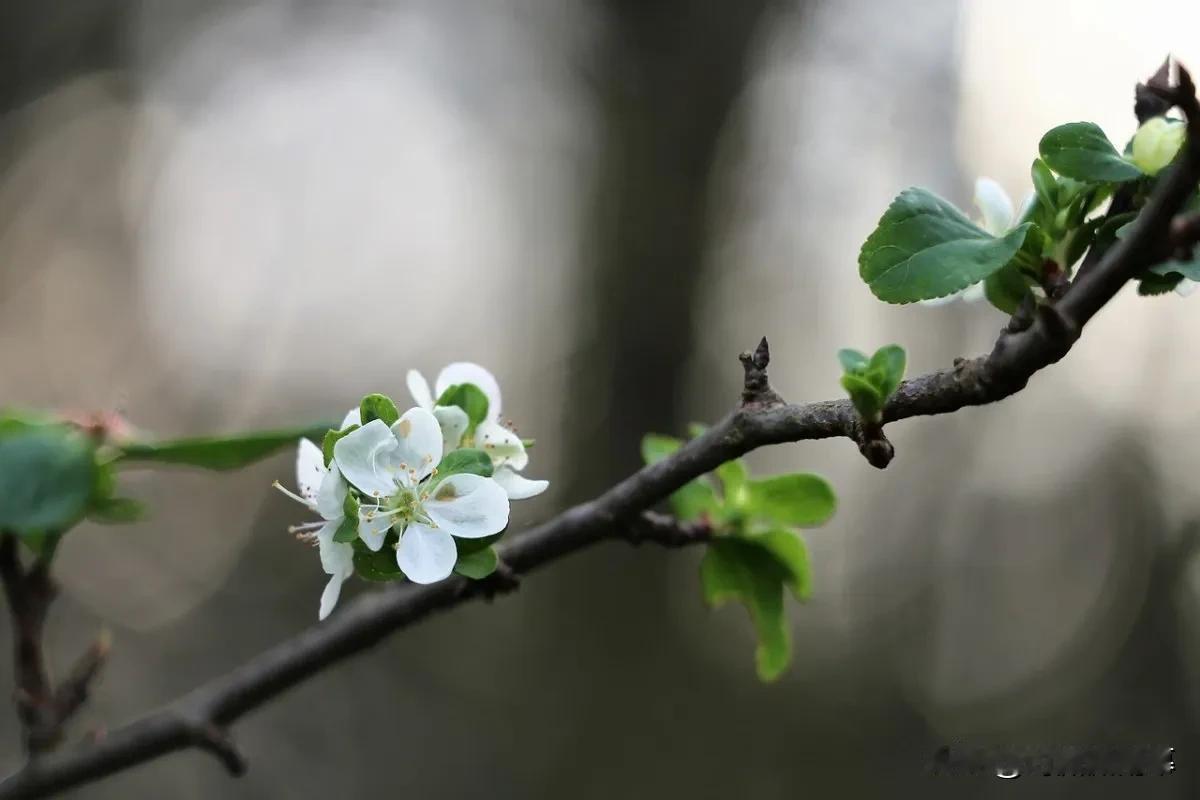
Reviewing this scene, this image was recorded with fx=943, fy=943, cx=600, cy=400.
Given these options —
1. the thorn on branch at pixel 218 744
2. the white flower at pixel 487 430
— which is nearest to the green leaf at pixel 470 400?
the white flower at pixel 487 430

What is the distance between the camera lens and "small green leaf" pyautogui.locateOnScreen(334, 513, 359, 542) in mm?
491

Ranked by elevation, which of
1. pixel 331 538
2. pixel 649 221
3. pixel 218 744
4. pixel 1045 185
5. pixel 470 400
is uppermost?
pixel 649 221

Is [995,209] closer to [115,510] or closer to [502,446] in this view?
[502,446]

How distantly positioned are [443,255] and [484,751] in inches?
53.0

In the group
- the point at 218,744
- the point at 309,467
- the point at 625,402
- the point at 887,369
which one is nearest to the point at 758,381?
the point at 887,369

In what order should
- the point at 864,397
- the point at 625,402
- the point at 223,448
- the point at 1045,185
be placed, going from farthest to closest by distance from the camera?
1. the point at 625,402
2. the point at 223,448
3. the point at 1045,185
4. the point at 864,397

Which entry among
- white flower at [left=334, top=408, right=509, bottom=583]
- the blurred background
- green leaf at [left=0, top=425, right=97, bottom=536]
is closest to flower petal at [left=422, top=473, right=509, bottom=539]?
white flower at [left=334, top=408, right=509, bottom=583]

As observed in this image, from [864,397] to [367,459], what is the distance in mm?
249

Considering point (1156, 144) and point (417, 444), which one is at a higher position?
point (1156, 144)

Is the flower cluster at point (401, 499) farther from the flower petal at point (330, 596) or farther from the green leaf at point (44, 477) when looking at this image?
the green leaf at point (44, 477)

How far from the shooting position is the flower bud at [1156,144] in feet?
1.57

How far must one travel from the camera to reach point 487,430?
0.60m

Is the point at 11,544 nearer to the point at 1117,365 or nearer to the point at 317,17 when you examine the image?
the point at 1117,365

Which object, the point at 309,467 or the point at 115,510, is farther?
the point at 115,510
